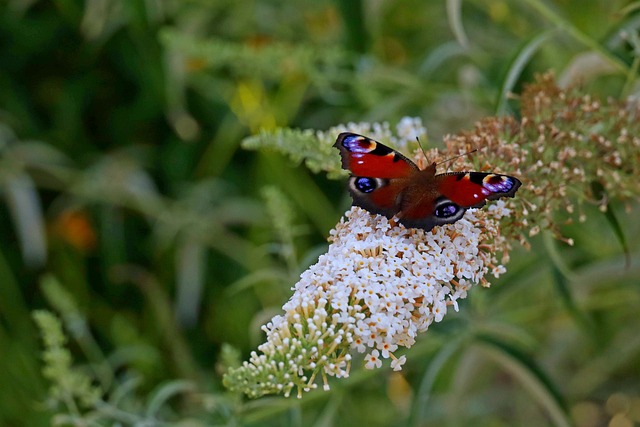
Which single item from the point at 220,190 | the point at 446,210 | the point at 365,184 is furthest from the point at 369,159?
the point at 220,190

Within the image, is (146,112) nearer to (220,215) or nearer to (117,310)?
(220,215)

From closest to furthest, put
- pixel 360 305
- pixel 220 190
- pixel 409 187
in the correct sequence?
pixel 360 305 → pixel 409 187 → pixel 220 190

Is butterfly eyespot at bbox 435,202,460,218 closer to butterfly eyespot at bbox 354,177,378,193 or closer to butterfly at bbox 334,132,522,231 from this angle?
butterfly at bbox 334,132,522,231

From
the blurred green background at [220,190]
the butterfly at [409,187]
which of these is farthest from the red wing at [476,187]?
the blurred green background at [220,190]

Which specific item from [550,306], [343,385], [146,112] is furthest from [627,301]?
[146,112]

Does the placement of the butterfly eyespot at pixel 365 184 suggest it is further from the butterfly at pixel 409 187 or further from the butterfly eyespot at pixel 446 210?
the butterfly eyespot at pixel 446 210

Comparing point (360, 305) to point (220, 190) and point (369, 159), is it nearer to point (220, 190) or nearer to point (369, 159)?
point (369, 159)

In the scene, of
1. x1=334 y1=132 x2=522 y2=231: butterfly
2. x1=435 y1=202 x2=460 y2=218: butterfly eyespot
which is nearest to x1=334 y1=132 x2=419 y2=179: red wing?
x1=334 y1=132 x2=522 y2=231: butterfly
